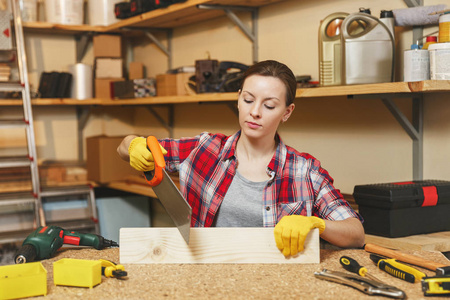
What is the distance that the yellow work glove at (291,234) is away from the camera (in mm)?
1339

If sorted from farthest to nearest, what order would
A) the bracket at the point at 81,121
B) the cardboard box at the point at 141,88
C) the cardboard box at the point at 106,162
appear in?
1. the bracket at the point at 81,121
2. the cardboard box at the point at 106,162
3. the cardboard box at the point at 141,88

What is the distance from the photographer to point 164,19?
11.9ft

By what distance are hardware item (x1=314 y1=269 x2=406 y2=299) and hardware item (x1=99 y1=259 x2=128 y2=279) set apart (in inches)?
17.7

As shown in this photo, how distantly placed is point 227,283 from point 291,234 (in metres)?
0.22

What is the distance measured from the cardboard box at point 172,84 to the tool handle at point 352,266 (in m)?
2.02

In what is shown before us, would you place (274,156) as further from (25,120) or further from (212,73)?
(25,120)

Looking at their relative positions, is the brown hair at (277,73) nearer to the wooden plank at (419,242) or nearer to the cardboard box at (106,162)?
the wooden plank at (419,242)

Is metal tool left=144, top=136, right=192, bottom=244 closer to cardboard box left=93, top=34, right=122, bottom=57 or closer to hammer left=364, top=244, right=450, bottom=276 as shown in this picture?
hammer left=364, top=244, right=450, bottom=276

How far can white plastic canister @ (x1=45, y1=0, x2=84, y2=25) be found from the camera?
3975 millimetres

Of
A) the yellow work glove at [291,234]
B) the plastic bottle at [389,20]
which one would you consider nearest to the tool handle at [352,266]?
the yellow work glove at [291,234]

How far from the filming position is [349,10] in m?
2.61

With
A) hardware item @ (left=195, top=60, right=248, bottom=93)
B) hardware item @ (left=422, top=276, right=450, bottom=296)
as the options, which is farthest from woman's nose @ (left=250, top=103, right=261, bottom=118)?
hardware item @ (left=195, top=60, right=248, bottom=93)

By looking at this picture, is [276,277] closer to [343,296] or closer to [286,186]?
[343,296]

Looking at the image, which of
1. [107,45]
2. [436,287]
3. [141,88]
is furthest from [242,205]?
[107,45]
